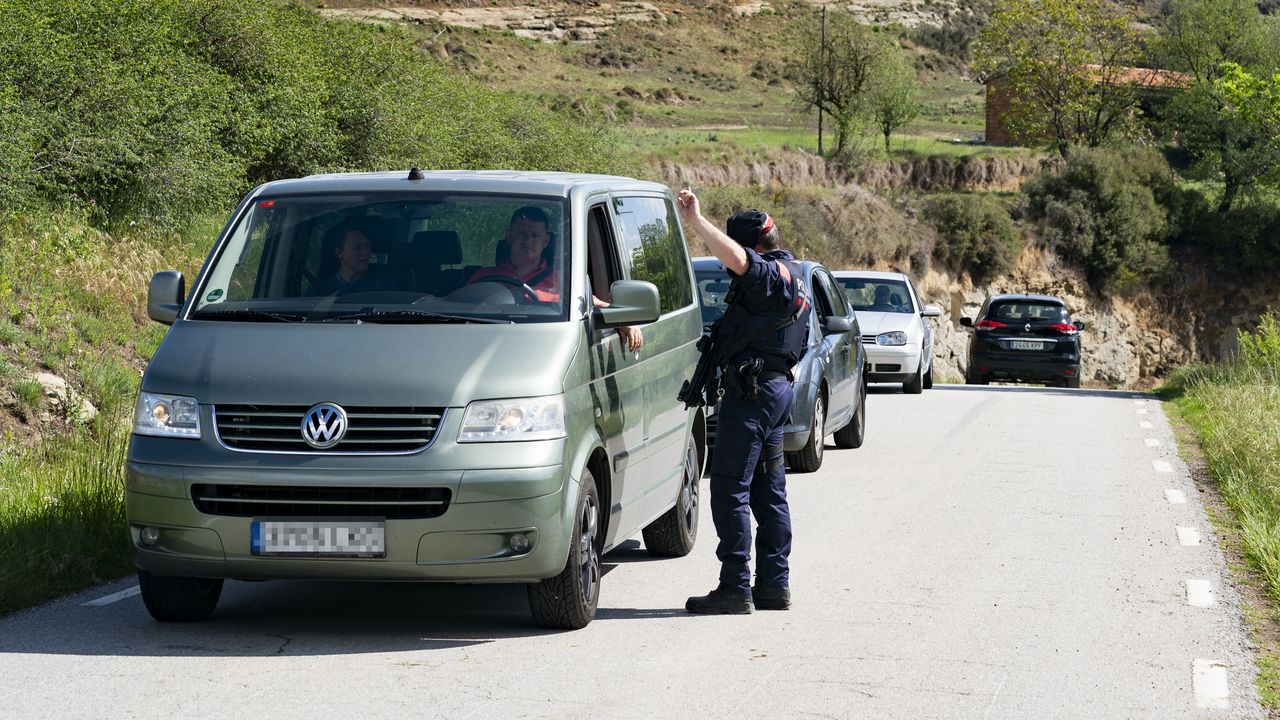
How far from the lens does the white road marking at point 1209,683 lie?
586 centimetres

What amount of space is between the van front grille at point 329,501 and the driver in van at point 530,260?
1.20 meters

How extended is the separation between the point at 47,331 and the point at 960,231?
142ft

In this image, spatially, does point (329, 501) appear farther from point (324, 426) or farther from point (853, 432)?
point (853, 432)

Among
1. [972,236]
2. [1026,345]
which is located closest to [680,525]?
[1026,345]

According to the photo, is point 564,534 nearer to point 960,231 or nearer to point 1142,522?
point 1142,522

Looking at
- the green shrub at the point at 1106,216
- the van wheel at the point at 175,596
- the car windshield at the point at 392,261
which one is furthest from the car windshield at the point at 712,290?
the green shrub at the point at 1106,216

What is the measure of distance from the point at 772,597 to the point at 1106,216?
→ 5247cm

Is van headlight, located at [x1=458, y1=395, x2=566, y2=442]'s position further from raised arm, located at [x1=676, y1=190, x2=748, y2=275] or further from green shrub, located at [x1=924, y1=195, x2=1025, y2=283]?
green shrub, located at [x1=924, y1=195, x2=1025, y2=283]

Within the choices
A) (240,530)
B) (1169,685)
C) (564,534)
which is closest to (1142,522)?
(1169,685)

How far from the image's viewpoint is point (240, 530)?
6223 mm

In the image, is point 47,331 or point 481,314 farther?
point 47,331

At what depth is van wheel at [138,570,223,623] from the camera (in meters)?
6.76

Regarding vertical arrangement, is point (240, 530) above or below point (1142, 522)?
above

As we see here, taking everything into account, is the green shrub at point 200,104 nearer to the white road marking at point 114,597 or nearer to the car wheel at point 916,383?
the white road marking at point 114,597
